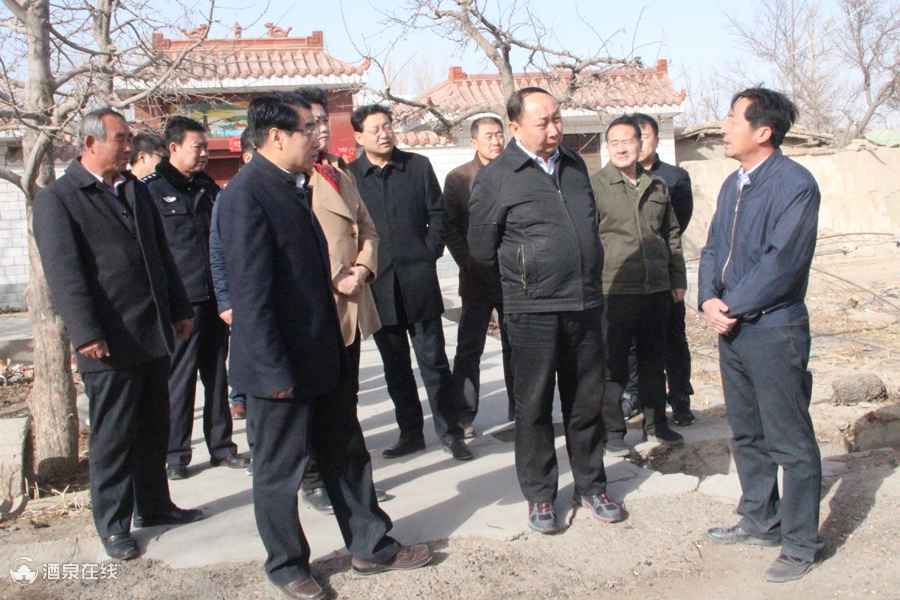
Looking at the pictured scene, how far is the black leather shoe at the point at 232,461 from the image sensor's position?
15.6 ft

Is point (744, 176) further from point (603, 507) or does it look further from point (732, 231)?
point (603, 507)

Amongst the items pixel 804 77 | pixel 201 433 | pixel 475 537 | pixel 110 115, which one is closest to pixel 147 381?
pixel 110 115

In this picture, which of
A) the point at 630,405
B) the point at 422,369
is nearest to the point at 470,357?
the point at 422,369

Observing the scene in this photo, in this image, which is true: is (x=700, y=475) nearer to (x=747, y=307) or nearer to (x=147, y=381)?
(x=747, y=307)

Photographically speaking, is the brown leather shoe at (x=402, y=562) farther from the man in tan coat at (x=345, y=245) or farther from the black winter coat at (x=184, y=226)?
the black winter coat at (x=184, y=226)

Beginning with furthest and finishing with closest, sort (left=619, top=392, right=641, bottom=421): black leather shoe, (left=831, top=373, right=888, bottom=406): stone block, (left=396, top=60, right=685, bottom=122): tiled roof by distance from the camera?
(left=396, top=60, right=685, bottom=122): tiled roof, (left=831, top=373, right=888, bottom=406): stone block, (left=619, top=392, right=641, bottom=421): black leather shoe

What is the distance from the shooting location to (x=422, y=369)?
4848 millimetres

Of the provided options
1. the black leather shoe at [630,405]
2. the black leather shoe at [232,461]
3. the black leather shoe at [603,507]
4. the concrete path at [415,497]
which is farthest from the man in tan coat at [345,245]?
the black leather shoe at [630,405]

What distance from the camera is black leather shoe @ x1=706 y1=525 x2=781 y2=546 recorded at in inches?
142

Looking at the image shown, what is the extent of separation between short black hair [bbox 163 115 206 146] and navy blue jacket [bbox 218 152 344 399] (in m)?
1.71

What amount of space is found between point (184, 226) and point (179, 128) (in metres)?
0.52

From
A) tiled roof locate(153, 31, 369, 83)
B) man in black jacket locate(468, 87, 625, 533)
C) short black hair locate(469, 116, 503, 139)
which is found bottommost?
man in black jacket locate(468, 87, 625, 533)

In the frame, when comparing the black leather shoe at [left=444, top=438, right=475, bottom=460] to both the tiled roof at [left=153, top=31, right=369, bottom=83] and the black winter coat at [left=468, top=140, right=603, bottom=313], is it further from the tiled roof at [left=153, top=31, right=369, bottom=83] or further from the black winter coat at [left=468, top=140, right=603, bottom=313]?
the tiled roof at [left=153, top=31, right=369, bottom=83]

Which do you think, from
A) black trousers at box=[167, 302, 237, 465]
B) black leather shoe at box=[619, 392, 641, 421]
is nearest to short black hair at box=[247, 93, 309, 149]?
black trousers at box=[167, 302, 237, 465]
